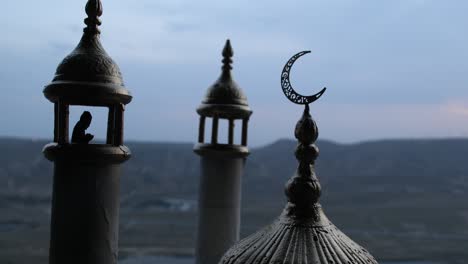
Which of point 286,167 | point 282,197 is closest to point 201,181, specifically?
point 282,197

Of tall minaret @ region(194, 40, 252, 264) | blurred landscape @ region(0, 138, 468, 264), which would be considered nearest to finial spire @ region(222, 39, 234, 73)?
tall minaret @ region(194, 40, 252, 264)

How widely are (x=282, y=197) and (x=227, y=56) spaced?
40532 mm

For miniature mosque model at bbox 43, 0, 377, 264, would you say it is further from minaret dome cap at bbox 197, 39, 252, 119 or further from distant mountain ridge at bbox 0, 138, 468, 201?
distant mountain ridge at bbox 0, 138, 468, 201

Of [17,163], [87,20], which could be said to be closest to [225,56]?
[87,20]

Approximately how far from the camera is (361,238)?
31.1 meters

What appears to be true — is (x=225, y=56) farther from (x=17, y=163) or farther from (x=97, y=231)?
(x=17, y=163)

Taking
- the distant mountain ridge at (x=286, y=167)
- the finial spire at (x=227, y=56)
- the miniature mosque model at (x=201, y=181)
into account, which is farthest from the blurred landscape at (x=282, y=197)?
the finial spire at (x=227, y=56)

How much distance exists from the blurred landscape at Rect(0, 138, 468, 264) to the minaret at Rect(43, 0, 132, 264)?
840 inches

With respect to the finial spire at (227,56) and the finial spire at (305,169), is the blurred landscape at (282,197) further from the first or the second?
the finial spire at (305,169)

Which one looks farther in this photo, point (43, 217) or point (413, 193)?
point (413, 193)

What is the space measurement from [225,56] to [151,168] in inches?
1881

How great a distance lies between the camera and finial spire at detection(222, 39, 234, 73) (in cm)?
623

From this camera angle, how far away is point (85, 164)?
3.95 metres

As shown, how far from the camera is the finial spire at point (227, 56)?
623 cm
